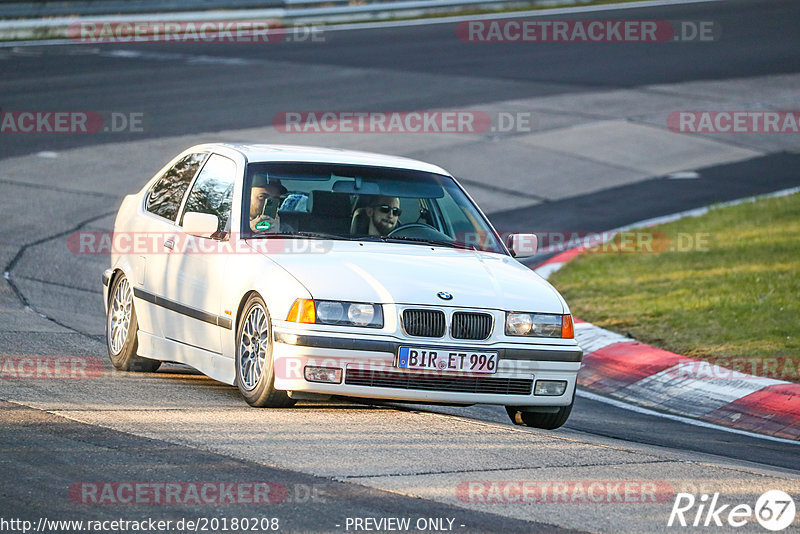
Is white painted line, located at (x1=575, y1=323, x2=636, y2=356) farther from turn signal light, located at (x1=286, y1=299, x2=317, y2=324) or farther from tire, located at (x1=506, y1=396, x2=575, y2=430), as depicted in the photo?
turn signal light, located at (x1=286, y1=299, x2=317, y2=324)

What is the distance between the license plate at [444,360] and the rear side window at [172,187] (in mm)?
2387

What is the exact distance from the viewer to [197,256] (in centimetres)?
786

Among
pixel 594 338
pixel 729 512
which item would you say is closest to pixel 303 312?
pixel 729 512

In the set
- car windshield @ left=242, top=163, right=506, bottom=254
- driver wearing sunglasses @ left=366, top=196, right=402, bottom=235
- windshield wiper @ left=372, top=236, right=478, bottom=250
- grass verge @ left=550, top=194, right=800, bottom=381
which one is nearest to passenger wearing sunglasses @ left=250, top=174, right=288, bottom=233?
car windshield @ left=242, top=163, right=506, bottom=254

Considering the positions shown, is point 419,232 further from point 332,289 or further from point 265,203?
point 332,289

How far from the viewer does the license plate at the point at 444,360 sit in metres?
6.76

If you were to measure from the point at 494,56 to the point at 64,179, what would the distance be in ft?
44.3

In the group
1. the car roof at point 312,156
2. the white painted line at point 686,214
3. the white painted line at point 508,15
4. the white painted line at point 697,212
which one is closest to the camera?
the car roof at point 312,156

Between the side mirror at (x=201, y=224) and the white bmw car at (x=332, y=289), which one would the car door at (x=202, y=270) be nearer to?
the white bmw car at (x=332, y=289)

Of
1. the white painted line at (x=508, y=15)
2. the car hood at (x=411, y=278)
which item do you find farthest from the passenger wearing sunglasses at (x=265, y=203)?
the white painted line at (x=508, y=15)

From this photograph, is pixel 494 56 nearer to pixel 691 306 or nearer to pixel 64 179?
pixel 64 179

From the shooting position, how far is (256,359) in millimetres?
7129

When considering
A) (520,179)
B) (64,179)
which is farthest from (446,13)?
(64,179)

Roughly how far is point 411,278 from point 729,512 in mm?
2250
